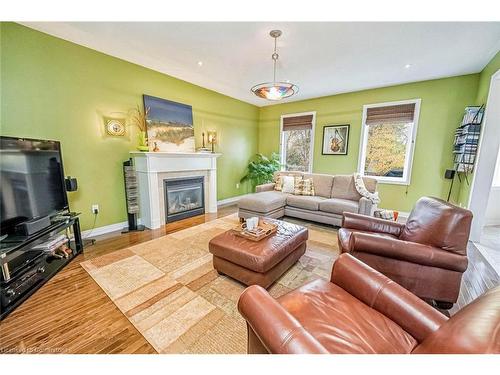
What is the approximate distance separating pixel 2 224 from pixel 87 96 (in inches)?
75.7

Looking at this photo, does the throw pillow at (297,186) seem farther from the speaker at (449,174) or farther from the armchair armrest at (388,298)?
the armchair armrest at (388,298)

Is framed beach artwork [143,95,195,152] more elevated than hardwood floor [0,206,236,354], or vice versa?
framed beach artwork [143,95,195,152]

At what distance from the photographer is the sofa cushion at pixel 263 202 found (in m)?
3.37

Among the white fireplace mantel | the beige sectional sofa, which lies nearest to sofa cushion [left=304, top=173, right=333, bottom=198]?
the beige sectional sofa

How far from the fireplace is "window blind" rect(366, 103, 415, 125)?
3.77 m

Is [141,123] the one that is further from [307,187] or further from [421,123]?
[421,123]

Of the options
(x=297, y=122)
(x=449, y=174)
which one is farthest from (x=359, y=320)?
(x=297, y=122)

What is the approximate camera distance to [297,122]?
5.28 meters

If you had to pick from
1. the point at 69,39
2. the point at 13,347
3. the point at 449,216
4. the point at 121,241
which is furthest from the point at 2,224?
the point at 449,216

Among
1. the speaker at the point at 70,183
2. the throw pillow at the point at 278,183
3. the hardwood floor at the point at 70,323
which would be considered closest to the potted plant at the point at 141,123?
the speaker at the point at 70,183

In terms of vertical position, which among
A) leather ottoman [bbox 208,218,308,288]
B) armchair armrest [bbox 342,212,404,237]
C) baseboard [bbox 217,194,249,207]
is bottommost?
baseboard [bbox 217,194,249,207]

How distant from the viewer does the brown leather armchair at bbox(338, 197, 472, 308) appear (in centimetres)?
155

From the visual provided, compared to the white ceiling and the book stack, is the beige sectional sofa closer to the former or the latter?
the book stack
